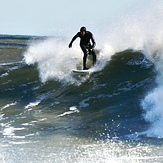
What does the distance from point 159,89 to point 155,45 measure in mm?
4929

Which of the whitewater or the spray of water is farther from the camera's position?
the spray of water

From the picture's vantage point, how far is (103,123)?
36.6 ft

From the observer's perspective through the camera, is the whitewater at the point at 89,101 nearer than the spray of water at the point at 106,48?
Yes

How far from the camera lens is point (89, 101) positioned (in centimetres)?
1341

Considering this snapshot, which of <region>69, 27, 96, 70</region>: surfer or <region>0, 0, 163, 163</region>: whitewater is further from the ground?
<region>69, 27, 96, 70</region>: surfer

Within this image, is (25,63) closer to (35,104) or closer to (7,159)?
(35,104)

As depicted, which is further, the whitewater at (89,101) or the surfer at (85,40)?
the surfer at (85,40)

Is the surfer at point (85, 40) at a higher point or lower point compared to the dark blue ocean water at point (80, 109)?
higher

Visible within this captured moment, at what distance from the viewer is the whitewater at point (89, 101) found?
8.82 m

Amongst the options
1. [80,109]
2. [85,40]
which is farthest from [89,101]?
[85,40]

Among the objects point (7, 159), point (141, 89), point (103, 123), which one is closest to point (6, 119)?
point (103, 123)

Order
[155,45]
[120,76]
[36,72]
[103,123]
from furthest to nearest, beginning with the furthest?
[36,72], [155,45], [120,76], [103,123]

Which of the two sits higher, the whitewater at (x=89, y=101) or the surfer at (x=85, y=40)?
the surfer at (x=85, y=40)

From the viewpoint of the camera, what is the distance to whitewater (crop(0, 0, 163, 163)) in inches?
347
